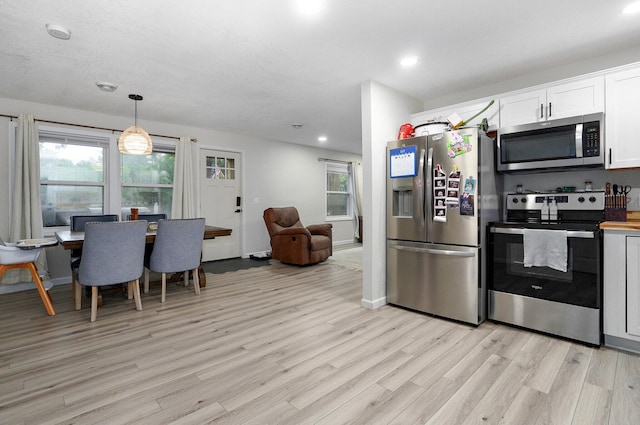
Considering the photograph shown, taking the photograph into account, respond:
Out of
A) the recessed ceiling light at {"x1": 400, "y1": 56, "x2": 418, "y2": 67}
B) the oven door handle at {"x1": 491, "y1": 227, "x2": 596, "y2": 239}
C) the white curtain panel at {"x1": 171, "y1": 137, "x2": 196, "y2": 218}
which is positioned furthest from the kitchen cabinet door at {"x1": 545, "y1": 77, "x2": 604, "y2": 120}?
the white curtain panel at {"x1": 171, "y1": 137, "x2": 196, "y2": 218}

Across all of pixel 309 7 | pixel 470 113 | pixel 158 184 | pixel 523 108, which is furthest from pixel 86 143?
pixel 523 108

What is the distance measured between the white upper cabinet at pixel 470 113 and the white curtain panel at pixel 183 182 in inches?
146

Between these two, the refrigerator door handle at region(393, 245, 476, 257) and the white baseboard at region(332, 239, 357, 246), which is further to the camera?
the white baseboard at region(332, 239, 357, 246)

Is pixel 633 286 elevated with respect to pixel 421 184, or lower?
lower

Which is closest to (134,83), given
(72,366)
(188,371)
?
(72,366)

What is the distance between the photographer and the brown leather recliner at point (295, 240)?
530cm

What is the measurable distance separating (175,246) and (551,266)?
3528mm

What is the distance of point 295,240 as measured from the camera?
17.6 feet

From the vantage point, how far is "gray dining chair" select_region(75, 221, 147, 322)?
2.85 m

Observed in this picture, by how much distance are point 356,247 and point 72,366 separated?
602 centimetres

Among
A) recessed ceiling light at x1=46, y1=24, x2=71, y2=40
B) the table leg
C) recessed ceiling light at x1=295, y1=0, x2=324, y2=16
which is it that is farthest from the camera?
the table leg

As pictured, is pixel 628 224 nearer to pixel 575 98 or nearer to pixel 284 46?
pixel 575 98

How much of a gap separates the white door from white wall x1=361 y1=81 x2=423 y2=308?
11.2 feet

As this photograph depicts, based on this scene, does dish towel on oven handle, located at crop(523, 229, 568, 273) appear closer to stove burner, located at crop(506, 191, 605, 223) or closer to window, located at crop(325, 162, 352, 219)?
stove burner, located at crop(506, 191, 605, 223)
